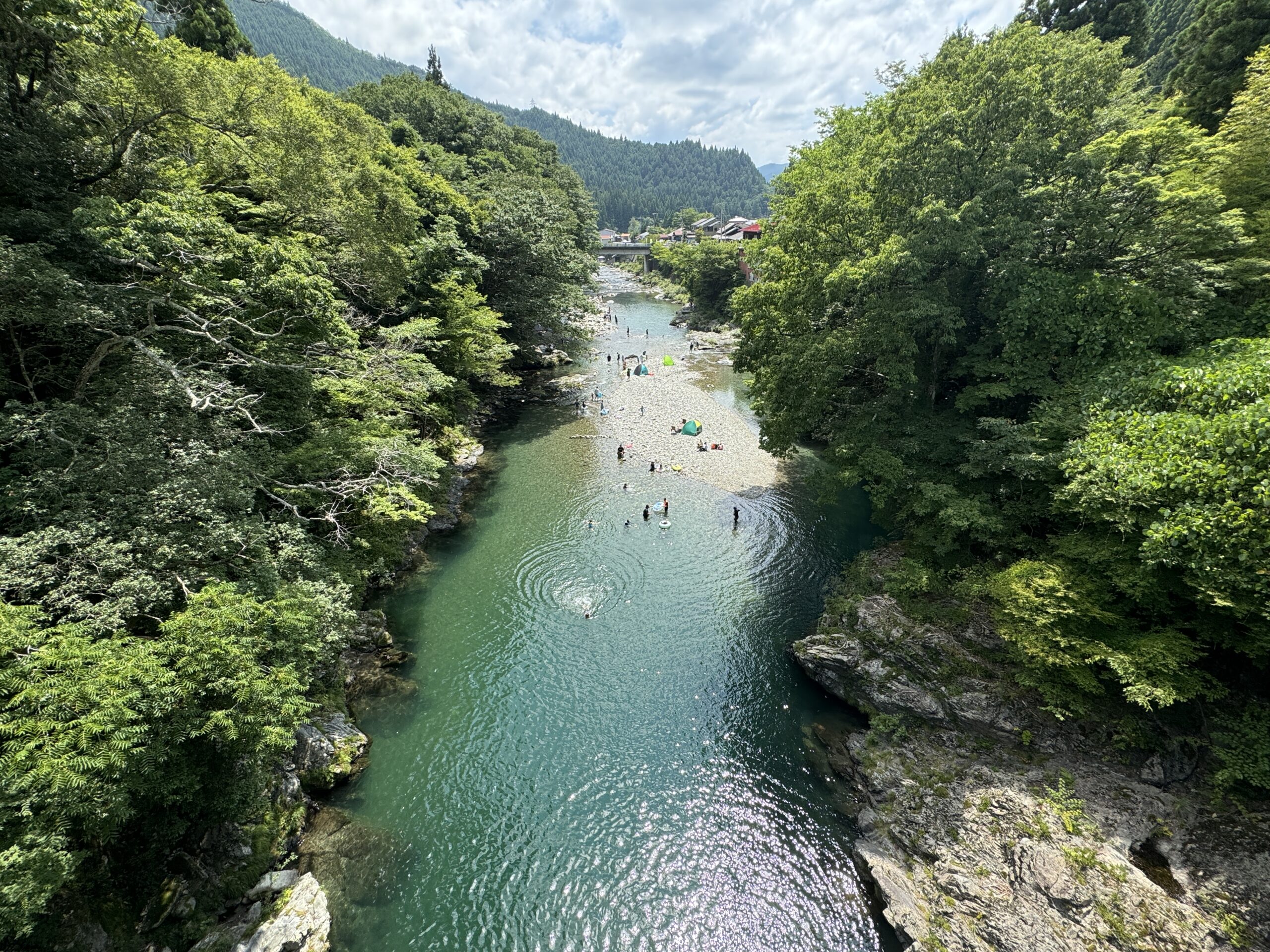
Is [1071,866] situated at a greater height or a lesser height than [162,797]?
lesser

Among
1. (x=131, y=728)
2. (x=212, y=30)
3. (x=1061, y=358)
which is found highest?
(x=212, y=30)

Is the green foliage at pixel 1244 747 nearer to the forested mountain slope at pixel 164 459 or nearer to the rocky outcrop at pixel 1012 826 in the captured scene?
the rocky outcrop at pixel 1012 826

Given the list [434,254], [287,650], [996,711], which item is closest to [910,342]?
[996,711]

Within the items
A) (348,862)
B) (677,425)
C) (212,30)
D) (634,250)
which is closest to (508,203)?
(677,425)

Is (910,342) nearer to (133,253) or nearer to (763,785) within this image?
(763,785)

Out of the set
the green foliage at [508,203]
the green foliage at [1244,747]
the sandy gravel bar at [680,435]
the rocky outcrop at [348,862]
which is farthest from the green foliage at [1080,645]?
the green foliage at [508,203]

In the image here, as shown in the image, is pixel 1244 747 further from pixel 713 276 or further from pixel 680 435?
pixel 713 276

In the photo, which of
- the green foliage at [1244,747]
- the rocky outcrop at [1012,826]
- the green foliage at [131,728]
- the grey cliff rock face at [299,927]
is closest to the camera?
the green foliage at [131,728]
